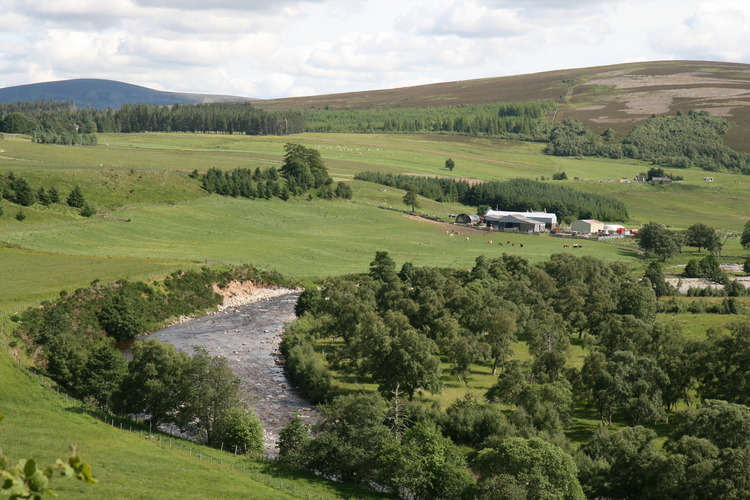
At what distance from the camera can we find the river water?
6569cm

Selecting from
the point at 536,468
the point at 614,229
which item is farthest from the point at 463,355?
the point at 614,229

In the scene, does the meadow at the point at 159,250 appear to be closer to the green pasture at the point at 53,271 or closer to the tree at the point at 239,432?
the green pasture at the point at 53,271

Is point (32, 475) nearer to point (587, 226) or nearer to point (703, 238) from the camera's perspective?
point (703, 238)

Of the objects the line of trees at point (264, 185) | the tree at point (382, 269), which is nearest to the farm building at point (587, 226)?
the line of trees at point (264, 185)

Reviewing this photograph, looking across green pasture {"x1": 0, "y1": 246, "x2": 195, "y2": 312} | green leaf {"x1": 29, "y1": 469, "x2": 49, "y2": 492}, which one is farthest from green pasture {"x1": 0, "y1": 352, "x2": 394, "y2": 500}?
green leaf {"x1": 29, "y1": 469, "x2": 49, "y2": 492}

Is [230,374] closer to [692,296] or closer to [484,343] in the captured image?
[484,343]

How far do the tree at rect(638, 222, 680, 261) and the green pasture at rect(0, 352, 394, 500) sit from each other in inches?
4771

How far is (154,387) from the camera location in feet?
193

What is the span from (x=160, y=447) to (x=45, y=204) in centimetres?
9763

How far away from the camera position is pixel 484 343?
76.4 metres

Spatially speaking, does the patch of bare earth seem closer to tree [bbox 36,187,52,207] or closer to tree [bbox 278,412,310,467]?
tree [bbox 36,187,52,207]

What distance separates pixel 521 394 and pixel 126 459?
3136 cm

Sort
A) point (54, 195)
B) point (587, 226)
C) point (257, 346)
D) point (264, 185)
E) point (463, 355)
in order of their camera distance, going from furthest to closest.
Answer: point (587, 226)
point (264, 185)
point (54, 195)
point (257, 346)
point (463, 355)

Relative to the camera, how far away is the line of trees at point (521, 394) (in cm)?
4656
